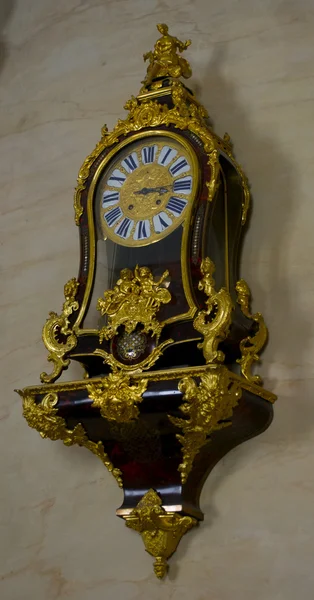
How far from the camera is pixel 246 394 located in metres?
2.30

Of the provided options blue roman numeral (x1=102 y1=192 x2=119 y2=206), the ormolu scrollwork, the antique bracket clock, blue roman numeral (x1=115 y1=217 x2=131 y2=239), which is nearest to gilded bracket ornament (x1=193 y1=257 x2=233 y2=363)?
the antique bracket clock

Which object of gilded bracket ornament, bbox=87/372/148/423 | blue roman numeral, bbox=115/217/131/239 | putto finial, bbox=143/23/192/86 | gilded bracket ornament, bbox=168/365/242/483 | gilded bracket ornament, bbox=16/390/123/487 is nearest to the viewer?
gilded bracket ornament, bbox=168/365/242/483

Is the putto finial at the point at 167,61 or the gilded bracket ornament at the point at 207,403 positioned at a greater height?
the putto finial at the point at 167,61

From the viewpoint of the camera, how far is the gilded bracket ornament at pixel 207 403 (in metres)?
2.17

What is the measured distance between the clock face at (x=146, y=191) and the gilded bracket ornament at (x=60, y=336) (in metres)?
0.22

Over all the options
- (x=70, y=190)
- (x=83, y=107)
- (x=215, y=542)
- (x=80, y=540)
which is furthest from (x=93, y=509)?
(x=83, y=107)

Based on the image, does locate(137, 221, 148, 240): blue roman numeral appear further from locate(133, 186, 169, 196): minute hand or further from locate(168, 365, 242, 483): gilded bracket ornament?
locate(168, 365, 242, 483): gilded bracket ornament

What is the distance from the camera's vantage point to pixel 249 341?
2457 millimetres

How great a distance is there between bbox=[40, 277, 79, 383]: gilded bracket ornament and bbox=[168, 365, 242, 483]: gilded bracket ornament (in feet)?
1.29

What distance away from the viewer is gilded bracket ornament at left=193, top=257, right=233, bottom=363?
7.30 feet

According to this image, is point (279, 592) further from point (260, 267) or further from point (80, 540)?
point (260, 267)

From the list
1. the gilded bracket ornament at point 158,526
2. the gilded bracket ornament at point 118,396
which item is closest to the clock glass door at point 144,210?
the gilded bracket ornament at point 118,396

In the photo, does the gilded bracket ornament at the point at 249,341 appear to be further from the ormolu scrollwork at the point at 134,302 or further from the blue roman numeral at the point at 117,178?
the blue roman numeral at the point at 117,178

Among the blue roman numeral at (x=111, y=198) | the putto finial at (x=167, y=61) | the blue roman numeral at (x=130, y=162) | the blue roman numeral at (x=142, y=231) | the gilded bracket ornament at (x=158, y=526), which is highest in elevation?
the putto finial at (x=167, y=61)
